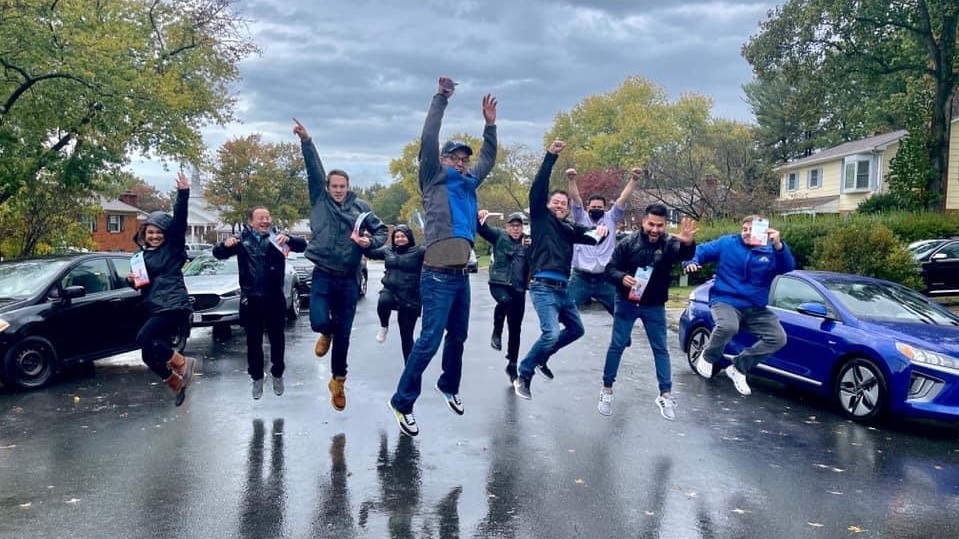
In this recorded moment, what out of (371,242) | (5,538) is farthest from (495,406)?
(5,538)

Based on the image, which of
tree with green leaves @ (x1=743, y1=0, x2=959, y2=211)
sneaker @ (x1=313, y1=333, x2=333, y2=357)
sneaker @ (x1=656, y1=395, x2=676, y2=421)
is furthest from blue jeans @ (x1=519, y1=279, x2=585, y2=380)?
Answer: tree with green leaves @ (x1=743, y1=0, x2=959, y2=211)

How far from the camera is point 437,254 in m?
6.01

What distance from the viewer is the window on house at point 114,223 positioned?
57562 mm

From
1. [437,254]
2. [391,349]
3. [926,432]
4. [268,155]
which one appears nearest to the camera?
[437,254]

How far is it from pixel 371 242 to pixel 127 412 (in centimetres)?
335

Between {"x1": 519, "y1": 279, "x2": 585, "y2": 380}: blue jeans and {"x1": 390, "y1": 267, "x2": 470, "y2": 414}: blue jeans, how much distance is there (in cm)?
110

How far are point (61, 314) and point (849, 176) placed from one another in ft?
135

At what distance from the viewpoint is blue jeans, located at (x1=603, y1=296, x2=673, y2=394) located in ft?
23.1

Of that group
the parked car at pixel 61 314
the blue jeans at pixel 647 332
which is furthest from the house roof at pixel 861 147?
the parked car at pixel 61 314

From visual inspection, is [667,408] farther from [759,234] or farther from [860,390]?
[860,390]

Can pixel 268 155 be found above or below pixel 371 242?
above

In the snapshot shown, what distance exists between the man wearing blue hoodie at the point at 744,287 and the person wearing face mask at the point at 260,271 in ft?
12.6

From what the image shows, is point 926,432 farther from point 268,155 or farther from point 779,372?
point 268,155

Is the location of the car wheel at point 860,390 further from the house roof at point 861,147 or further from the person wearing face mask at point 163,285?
the house roof at point 861,147
